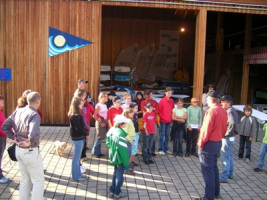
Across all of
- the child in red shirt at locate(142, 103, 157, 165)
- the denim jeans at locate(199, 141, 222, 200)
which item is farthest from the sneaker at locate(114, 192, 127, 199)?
the child in red shirt at locate(142, 103, 157, 165)

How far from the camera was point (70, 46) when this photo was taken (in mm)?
9961

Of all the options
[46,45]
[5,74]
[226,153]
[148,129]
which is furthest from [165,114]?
[5,74]

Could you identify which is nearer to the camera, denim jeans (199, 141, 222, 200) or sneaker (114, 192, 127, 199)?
denim jeans (199, 141, 222, 200)

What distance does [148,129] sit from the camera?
704 centimetres

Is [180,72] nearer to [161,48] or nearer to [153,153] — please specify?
[161,48]

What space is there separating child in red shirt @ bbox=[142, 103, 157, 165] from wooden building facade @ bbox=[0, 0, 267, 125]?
3.54 m

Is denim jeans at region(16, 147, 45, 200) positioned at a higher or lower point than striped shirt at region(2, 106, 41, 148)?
lower

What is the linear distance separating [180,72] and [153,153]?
31.8ft

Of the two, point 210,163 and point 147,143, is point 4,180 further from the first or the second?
point 210,163

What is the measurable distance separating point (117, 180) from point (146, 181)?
1.07 metres

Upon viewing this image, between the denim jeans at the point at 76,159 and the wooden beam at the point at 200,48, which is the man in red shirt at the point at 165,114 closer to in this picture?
the denim jeans at the point at 76,159

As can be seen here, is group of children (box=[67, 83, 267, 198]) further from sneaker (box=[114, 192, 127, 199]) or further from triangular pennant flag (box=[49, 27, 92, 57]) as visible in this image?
triangular pennant flag (box=[49, 27, 92, 57])

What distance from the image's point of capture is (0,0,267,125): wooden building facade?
9797 millimetres

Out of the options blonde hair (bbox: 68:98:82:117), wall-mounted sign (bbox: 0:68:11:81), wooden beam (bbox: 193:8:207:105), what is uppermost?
wooden beam (bbox: 193:8:207:105)
